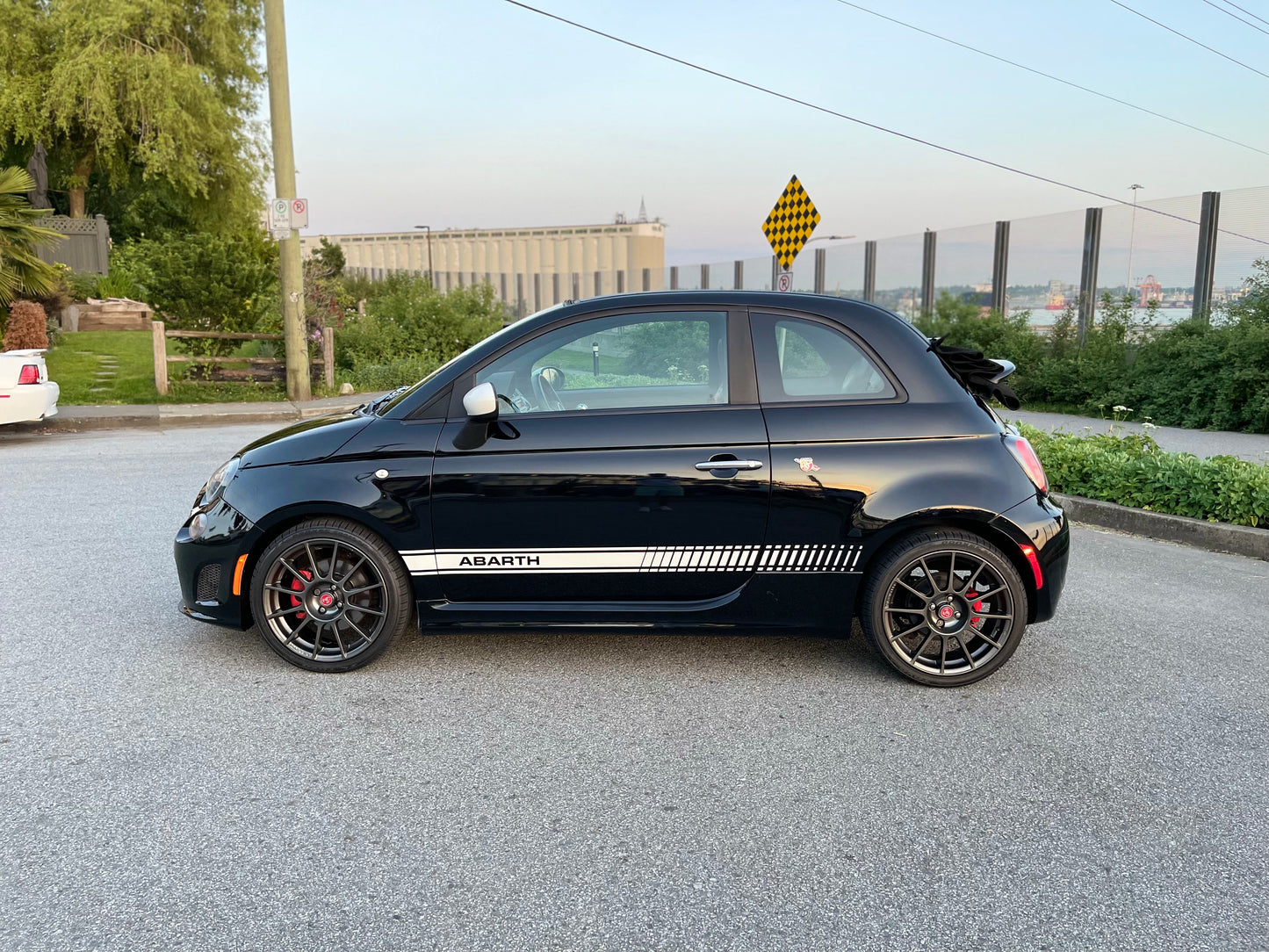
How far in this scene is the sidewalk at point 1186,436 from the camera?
10.8 m

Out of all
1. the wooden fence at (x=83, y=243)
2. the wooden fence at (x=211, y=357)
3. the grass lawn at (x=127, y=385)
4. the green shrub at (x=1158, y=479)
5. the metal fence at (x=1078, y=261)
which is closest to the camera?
the green shrub at (x=1158, y=479)

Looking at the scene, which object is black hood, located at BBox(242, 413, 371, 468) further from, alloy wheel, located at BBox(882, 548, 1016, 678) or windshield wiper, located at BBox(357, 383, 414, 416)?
alloy wheel, located at BBox(882, 548, 1016, 678)

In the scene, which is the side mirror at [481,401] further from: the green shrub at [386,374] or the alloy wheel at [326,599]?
the green shrub at [386,374]

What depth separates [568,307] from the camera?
4.50 metres

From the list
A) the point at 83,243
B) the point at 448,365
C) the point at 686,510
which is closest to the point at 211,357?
the point at 448,365

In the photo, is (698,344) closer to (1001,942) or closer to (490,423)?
(490,423)

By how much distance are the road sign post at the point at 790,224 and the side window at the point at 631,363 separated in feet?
40.4

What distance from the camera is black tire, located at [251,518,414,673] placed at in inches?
170

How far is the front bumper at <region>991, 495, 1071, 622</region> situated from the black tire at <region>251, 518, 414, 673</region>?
265 cm

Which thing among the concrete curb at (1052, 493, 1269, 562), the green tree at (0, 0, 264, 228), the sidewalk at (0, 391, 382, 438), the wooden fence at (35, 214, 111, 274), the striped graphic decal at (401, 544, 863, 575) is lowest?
the concrete curb at (1052, 493, 1269, 562)

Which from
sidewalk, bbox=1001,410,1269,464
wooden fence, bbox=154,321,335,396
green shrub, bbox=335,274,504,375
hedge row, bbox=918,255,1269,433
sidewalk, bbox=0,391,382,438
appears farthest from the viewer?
green shrub, bbox=335,274,504,375


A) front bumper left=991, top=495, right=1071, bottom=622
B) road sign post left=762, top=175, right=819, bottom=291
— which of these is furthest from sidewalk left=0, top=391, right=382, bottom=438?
front bumper left=991, top=495, right=1071, bottom=622

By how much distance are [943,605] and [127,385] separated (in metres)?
15.6

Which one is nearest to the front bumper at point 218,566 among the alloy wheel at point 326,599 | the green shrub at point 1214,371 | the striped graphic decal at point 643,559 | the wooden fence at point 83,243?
the alloy wheel at point 326,599
